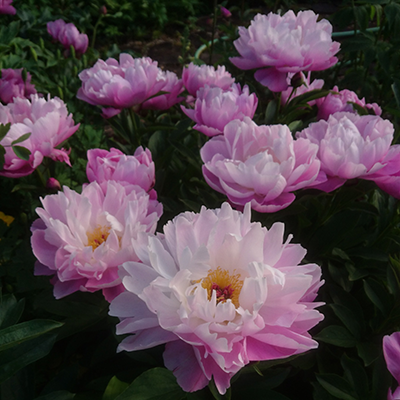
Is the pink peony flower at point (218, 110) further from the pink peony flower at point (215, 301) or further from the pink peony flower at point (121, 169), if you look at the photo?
the pink peony flower at point (215, 301)

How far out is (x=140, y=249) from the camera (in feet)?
1.83

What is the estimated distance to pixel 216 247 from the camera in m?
0.56

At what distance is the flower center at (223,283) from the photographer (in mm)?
591

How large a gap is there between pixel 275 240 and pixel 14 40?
1.98 meters

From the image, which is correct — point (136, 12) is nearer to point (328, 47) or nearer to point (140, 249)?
point (328, 47)

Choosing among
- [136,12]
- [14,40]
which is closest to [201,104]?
[14,40]

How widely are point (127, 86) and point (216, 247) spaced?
550 millimetres

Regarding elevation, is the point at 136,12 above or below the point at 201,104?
below

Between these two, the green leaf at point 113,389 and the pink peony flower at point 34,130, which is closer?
the green leaf at point 113,389

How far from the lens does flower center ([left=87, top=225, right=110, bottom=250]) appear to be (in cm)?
71

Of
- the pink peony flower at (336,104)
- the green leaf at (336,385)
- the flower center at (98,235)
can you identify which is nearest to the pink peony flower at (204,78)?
the pink peony flower at (336,104)

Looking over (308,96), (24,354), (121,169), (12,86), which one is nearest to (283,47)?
(308,96)

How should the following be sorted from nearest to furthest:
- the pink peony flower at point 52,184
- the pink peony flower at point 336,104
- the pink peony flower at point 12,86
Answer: the pink peony flower at point 52,184
the pink peony flower at point 336,104
the pink peony flower at point 12,86

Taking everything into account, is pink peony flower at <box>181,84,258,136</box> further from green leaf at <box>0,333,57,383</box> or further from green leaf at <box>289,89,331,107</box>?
green leaf at <box>0,333,57,383</box>
